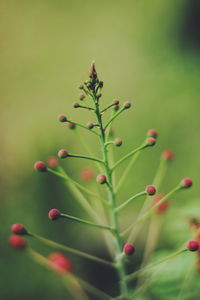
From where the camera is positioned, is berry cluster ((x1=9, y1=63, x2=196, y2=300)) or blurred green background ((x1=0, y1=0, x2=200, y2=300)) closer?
berry cluster ((x1=9, y1=63, x2=196, y2=300))

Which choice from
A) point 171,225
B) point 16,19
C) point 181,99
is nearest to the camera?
point 171,225

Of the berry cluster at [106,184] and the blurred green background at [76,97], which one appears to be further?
the blurred green background at [76,97]

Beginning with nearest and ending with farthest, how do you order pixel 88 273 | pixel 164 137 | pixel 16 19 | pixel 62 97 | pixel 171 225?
1. pixel 171 225
2. pixel 88 273
3. pixel 164 137
4. pixel 62 97
5. pixel 16 19

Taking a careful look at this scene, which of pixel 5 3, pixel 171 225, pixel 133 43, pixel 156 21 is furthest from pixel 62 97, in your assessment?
pixel 171 225

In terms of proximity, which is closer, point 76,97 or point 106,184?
point 106,184

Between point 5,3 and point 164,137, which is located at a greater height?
point 5,3

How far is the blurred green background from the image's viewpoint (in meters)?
2.65

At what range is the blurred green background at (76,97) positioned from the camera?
265 centimetres

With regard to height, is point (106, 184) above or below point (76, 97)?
below

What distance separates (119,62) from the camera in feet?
18.3

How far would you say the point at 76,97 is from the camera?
5301 mm

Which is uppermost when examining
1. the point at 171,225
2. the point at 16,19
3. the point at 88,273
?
the point at 16,19

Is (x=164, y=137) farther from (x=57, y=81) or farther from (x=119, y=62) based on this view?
(x=57, y=81)

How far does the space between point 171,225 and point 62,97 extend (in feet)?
13.9
